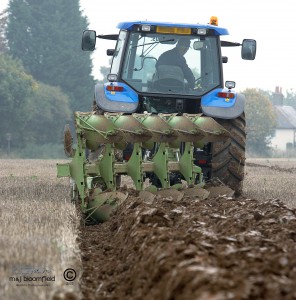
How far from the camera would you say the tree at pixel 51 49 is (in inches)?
1950

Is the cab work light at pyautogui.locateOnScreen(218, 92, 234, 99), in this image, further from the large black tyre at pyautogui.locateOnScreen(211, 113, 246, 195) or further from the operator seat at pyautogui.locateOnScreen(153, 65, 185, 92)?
the operator seat at pyautogui.locateOnScreen(153, 65, 185, 92)

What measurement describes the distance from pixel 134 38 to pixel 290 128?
7728 cm

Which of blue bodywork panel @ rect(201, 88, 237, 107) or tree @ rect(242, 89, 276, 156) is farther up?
blue bodywork panel @ rect(201, 88, 237, 107)

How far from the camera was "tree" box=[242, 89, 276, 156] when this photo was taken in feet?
222

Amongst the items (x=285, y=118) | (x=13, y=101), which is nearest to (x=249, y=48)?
(x=13, y=101)

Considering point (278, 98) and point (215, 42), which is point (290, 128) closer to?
point (278, 98)

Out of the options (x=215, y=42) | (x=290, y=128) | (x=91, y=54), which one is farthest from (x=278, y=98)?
(x=215, y=42)

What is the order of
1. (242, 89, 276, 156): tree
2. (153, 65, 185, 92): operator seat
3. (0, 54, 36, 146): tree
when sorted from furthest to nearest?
(242, 89, 276, 156): tree → (0, 54, 36, 146): tree → (153, 65, 185, 92): operator seat

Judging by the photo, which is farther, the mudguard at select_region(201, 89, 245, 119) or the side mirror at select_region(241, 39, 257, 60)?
the side mirror at select_region(241, 39, 257, 60)

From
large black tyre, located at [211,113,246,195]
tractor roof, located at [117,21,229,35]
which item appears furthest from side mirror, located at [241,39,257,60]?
large black tyre, located at [211,113,246,195]

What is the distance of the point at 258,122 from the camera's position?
231ft

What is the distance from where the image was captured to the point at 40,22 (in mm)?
51750

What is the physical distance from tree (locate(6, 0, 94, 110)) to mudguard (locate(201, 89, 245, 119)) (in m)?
39.4

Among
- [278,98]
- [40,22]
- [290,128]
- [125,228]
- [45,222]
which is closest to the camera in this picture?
[125,228]
